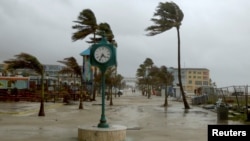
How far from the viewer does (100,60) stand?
1241cm

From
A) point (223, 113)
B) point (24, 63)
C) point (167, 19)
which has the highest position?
point (167, 19)

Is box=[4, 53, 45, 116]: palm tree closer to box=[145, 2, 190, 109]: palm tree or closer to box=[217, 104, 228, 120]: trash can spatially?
box=[217, 104, 228, 120]: trash can

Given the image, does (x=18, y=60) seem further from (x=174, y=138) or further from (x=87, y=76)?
(x=87, y=76)

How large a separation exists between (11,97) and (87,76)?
11466mm

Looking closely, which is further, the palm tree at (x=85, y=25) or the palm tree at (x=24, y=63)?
the palm tree at (x=85, y=25)

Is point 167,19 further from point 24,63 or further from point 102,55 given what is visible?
point 102,55

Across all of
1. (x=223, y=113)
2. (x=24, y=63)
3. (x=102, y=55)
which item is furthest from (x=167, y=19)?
(x=102, y=55)

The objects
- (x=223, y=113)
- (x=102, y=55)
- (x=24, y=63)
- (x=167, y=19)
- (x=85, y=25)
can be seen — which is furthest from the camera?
(x=85, y=25)

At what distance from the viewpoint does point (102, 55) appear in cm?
1241

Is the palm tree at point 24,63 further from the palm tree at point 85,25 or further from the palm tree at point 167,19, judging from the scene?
the palm tree at point 85,25

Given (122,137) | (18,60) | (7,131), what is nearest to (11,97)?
(18,60)

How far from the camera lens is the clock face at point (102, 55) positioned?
40.7 feet

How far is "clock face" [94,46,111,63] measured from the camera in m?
12.4

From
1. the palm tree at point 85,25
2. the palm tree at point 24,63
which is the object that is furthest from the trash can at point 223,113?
the palm tree at point 85,25
